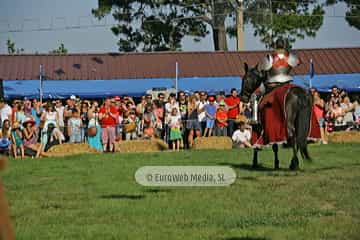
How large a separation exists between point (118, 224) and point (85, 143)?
12.0m

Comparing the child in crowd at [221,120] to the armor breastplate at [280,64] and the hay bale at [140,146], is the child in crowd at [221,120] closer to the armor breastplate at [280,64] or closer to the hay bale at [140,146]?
the hay bale at [140,146]

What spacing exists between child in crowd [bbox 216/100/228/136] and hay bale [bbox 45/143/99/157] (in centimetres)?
358

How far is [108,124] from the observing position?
19625 mm

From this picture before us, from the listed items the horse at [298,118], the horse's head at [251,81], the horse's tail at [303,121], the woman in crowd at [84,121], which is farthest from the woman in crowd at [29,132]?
the horse's tail at [303,121]

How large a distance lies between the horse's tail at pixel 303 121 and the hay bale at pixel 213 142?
279 inches

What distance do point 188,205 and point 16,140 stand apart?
10.6 m

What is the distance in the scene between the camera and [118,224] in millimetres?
7562

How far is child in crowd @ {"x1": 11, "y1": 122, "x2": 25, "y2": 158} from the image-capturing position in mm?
18339

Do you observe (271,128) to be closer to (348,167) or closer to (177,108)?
(348,167)

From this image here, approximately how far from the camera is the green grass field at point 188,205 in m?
7.05

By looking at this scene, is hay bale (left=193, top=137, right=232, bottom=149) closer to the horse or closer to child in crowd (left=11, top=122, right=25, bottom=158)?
child in crowd (left=11, top=122, right=25, bottom=158)

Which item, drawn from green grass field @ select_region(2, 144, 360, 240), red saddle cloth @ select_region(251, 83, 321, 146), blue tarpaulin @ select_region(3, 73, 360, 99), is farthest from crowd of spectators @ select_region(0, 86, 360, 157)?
red saddle cloth @ select_region(251, 83, 321, 146)

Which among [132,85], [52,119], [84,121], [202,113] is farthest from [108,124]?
[132,85]

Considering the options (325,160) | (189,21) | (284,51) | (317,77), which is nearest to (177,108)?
(325,160)
